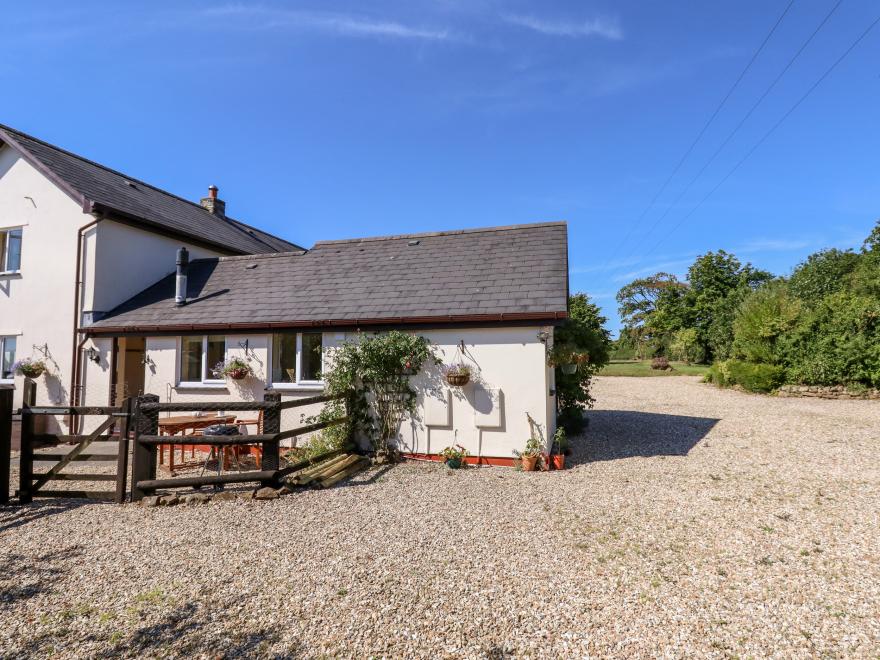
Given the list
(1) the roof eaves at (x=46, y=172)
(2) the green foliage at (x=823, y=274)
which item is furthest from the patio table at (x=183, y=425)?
(2) the green foliage at (x=823, y=274)

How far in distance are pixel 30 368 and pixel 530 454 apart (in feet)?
41.0

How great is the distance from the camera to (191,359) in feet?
35.8

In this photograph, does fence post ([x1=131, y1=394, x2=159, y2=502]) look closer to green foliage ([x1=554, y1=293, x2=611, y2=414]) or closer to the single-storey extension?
the single-storey extension

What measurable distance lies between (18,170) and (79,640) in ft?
47.5

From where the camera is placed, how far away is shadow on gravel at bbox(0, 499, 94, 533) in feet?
19.1

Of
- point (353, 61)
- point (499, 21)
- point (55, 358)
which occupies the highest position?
point (499, 21)

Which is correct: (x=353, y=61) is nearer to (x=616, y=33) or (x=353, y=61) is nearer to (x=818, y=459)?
(x=616, y=33)

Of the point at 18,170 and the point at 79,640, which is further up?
the point at 18,170

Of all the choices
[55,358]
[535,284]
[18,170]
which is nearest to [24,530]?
[55,358]

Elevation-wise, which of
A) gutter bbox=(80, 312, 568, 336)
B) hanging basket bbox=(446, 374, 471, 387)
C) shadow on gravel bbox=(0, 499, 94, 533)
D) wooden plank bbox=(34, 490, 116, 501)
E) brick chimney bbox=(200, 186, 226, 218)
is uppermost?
brick chimney bbox=(200, 186, 226, 218)

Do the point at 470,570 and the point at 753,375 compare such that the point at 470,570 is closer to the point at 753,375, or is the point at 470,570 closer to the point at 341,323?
the point at 341,323

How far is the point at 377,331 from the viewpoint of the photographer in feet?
31.1

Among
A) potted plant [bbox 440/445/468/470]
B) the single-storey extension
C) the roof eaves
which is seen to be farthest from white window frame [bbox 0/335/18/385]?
potted plant [bbox 440/445/468/470]

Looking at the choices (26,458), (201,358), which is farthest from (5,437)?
(201,358)
